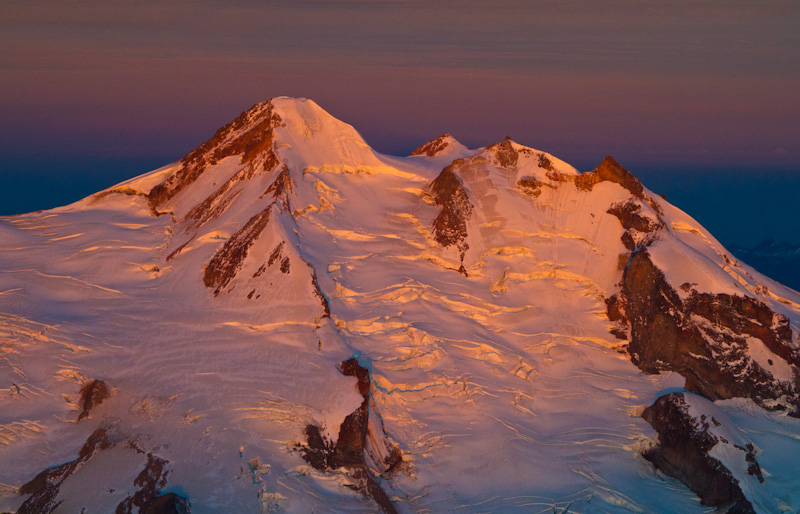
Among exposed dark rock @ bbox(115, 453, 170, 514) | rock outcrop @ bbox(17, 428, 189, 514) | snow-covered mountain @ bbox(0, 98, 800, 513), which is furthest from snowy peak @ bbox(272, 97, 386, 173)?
exposed dark rock @ bbox(115, 453, 170, 514)

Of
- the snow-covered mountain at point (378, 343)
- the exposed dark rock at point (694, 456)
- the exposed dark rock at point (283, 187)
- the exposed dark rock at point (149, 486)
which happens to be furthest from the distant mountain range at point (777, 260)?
the exposed dark rock at point (149, 486)

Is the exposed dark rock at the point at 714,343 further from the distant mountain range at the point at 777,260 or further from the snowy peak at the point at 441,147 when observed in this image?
the distant mountain range at the point at 777,260

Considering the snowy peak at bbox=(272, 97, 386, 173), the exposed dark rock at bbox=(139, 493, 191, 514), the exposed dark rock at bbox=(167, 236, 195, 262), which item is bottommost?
the exposed dark rock at bbox=(139, 493, 191, 514)

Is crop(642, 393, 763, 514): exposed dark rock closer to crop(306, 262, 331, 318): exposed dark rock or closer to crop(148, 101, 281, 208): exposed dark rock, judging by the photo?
crop(306, 262, 331, 318): exposed dark rock

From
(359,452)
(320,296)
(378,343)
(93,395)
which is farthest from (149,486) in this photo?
(378,343)

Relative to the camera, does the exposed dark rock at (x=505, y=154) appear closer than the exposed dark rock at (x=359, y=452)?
No
